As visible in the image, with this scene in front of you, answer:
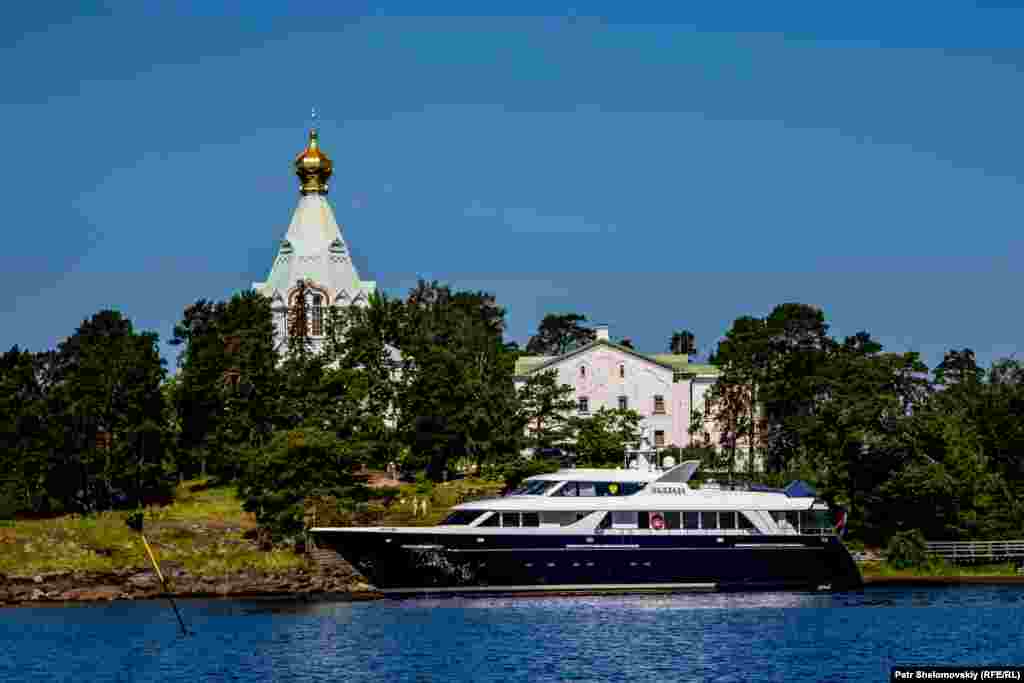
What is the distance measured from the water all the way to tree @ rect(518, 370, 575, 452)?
25258mm

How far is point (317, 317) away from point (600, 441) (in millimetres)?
32143

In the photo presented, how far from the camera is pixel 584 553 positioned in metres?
72.5

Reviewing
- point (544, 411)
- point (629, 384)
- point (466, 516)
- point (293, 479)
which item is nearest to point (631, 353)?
point (629, 384)

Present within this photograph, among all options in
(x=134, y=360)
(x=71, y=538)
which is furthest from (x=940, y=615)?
(x=134, y=360)

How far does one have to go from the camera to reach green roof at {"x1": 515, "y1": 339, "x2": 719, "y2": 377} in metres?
119

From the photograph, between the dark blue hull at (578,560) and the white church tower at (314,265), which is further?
the white church tower at (314,265)

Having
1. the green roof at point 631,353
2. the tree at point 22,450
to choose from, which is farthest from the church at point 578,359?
the tree at point 22,450

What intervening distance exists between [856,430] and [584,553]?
78.3ft

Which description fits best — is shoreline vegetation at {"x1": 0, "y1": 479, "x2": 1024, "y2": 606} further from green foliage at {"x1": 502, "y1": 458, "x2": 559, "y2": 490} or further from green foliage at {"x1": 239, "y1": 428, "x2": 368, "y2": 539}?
green foliage at {"x1": 502, "y1": 458, "x2": 559, "y2": 490}

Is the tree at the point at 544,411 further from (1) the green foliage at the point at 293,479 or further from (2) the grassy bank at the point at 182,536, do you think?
(1) the green foliage at the point at 293,479

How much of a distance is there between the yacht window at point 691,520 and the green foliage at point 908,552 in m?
16.9

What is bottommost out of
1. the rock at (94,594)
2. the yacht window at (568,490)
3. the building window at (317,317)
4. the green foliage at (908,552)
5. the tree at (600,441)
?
the rock at (94,594)

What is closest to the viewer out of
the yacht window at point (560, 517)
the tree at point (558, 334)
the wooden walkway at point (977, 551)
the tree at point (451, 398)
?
the yacht window at point (560, 517)

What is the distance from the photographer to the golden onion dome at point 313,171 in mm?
130625
